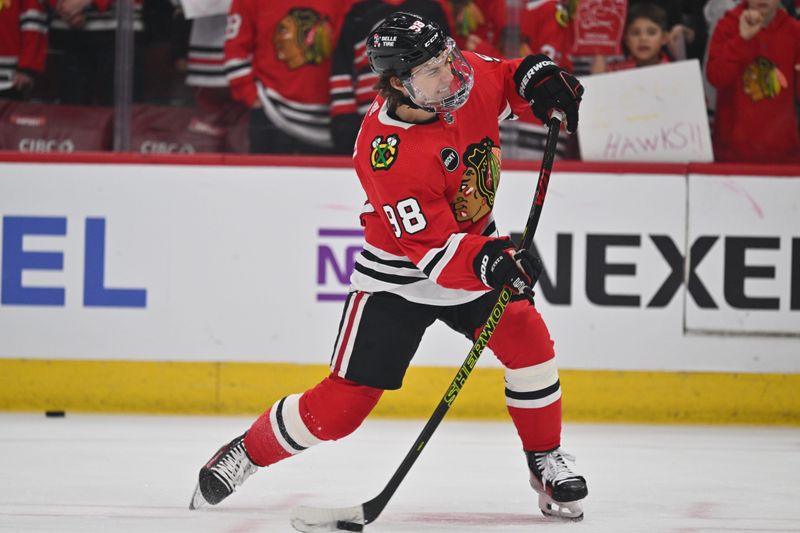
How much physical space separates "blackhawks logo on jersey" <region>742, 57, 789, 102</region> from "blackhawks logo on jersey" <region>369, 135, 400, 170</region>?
2210 mm

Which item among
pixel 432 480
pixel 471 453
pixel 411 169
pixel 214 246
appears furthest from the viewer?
pixel 214 246

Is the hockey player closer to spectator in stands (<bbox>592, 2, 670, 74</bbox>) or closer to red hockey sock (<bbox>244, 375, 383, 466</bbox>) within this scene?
red hockey sock (<bbox>244, 375, 383, 466</bbox>)

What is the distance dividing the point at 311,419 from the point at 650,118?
6.87 feet

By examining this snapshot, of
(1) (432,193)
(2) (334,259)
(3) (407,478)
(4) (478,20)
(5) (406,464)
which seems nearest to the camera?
(1) (432,193)

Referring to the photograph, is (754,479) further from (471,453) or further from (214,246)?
(214,246)

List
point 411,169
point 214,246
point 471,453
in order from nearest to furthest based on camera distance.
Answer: point 411,169
point 471,453
point 214,246

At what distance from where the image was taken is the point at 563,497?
2664 millimetres

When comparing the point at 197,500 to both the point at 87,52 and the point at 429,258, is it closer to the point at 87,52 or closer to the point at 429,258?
the point at 429,258

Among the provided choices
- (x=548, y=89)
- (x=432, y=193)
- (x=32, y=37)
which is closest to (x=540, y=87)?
(x=548, y=89)

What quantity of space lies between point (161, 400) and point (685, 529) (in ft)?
7.22

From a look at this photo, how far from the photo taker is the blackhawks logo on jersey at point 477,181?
2.61m

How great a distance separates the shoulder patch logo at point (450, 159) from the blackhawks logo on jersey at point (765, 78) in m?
2.12

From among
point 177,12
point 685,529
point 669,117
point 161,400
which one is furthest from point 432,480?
point 177,12

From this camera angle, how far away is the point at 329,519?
8.38ft
